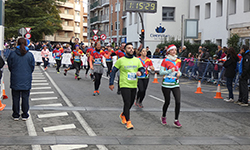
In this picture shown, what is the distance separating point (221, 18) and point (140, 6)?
6.84 metres

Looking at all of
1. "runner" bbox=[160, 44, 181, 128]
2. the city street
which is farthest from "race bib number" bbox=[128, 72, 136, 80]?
the city street

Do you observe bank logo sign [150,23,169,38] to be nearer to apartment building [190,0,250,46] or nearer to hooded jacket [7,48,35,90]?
apartment building [190,0,250,46]

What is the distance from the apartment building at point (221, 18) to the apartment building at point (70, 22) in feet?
189

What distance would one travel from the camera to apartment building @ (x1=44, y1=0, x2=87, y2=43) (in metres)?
92.2

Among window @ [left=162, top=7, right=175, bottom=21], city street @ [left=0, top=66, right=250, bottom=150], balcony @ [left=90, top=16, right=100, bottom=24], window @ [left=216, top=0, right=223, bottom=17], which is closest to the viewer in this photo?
city street @ [left=0, top=66, right=250, bottom=150]

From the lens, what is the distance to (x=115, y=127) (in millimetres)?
8078

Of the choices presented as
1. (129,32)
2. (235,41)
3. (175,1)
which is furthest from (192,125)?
(129,32)

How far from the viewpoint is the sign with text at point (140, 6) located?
30.6 metres

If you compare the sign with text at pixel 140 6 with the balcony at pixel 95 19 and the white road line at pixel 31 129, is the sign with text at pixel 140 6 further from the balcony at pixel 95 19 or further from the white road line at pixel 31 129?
the balcony at pixel 95 19

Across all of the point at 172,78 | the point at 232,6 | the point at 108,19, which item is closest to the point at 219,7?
the point at 232,6

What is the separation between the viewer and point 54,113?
9617mm

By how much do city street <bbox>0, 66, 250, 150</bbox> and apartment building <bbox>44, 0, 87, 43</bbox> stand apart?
79338 mm

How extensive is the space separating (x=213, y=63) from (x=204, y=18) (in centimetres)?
1664

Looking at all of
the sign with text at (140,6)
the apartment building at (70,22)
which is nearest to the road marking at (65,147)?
the sign with text at (140,6)
